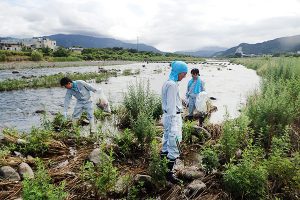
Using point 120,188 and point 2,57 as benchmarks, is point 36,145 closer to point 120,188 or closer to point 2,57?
point 120,188

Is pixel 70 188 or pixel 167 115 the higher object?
pixel 167 115

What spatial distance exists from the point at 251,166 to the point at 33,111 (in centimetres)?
1331

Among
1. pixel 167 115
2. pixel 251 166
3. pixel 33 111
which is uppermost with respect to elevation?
pixel 167 115

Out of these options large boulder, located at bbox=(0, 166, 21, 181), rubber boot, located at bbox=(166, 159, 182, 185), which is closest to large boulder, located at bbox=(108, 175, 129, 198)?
rubber boot, located at bbox=(166, 159, 182, 185)

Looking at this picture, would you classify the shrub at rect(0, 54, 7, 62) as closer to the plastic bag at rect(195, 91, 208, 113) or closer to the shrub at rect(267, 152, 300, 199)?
the plastic bag at rect(195, 91, 208, 113)

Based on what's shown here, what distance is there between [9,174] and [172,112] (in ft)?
11.7

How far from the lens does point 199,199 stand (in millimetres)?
5520

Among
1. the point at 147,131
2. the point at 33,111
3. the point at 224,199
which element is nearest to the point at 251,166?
the point at 224,199

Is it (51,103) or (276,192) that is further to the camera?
(51,103)

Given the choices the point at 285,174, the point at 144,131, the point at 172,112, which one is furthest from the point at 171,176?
the point at 285,174

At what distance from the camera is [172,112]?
5949 mm

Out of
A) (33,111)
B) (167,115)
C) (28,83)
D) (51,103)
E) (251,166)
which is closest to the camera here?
(251,166)

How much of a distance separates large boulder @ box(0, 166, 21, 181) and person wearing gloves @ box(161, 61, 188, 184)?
3.07 meters

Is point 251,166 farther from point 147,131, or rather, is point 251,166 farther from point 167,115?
point 147,131
